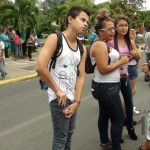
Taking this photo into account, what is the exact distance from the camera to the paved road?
4723mm

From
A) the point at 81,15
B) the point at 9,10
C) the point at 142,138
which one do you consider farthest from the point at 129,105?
the point at 9,10

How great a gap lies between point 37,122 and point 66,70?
3102mm

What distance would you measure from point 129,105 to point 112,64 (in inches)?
42.3

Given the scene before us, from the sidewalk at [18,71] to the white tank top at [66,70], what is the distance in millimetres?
7146

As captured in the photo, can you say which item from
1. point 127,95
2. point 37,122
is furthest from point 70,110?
point 37,122

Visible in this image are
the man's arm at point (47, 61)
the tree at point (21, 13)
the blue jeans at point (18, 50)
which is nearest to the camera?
the man's arm at point (47, 61)

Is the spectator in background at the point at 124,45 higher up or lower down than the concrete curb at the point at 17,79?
higher up

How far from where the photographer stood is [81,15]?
290cm

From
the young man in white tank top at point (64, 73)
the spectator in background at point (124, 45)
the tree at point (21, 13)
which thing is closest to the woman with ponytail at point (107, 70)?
the spectator in background at point (124, 45)

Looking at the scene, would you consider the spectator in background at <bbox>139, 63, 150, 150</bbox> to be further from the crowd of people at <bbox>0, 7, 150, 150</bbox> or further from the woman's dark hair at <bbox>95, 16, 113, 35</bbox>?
the woman's dark hair at <bbox>95, 16, 113, 35</bbox>

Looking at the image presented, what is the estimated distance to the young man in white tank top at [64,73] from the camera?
2.79 m

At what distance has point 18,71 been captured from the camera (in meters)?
12.2

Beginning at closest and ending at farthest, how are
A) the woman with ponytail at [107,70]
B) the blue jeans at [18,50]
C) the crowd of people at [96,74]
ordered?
the crowd of people at [96,74] → the woman with ponytail at [107,70] → the blue jeans at [18,50]

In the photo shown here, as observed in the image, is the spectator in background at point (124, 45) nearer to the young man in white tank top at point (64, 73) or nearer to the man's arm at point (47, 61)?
the young man in white tank top at point (64, 73)
